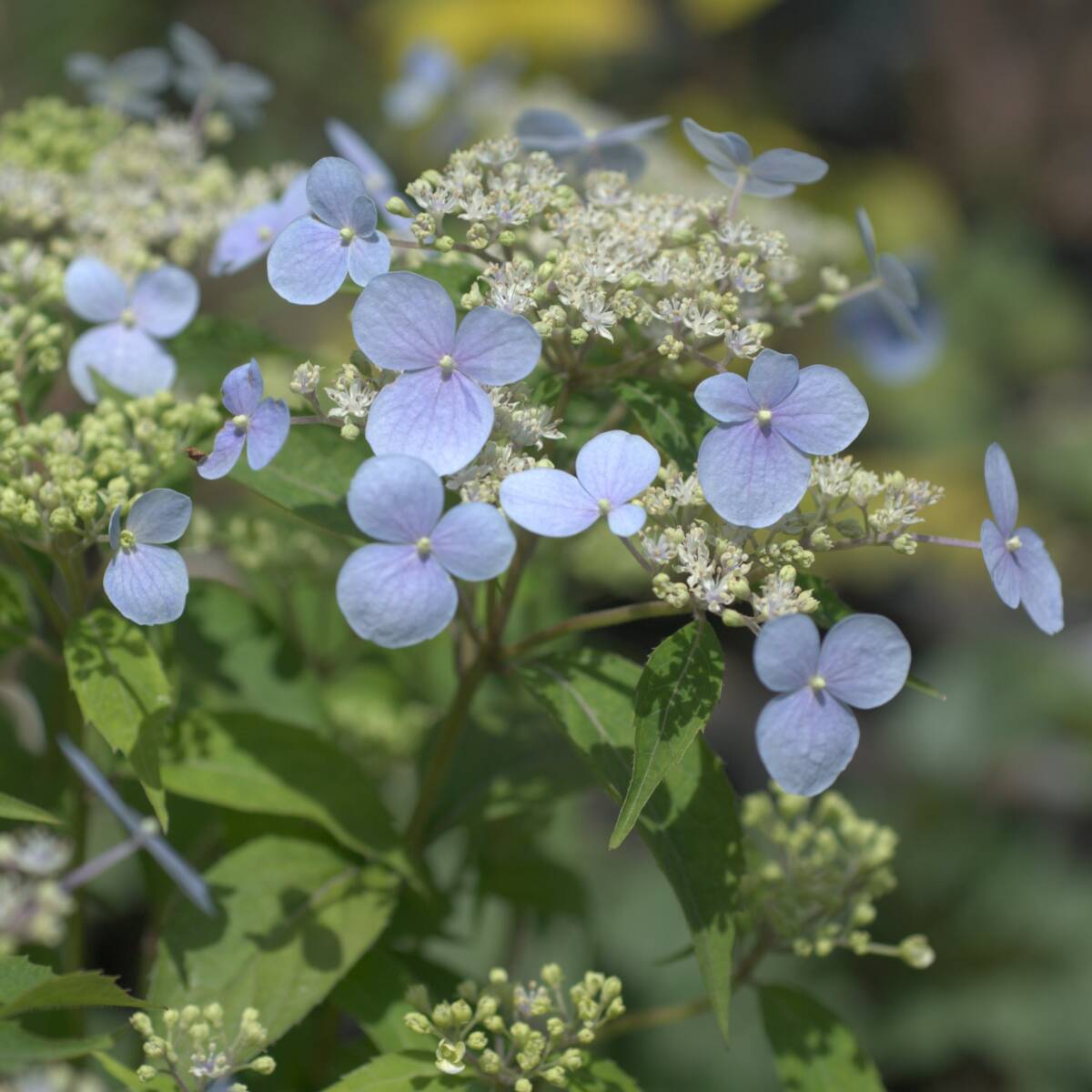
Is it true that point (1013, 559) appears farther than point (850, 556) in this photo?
No

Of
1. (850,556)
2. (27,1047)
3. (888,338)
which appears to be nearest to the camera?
(27,1047)

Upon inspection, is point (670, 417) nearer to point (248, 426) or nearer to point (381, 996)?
point (248, 426)

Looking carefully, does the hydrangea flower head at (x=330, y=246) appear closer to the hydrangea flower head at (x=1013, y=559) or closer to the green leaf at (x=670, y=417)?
the green leaf at (x=670, y=417)

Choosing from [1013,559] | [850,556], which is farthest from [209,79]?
[850,556]

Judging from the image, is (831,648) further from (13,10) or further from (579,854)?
(13,10)

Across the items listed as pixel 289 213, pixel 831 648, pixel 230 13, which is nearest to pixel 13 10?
pixel 230 13

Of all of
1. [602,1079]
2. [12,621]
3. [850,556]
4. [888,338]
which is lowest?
[850,556]
